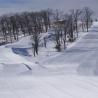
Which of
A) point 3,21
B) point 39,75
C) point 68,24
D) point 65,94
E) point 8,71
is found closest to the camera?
point 65,94

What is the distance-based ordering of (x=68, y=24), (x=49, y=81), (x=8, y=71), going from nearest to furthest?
(x=49, y=81), (x=8, y=71), (x=68, y=24)

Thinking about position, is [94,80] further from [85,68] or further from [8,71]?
[8,71]

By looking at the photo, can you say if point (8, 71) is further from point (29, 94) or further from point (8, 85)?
point (29, 94)

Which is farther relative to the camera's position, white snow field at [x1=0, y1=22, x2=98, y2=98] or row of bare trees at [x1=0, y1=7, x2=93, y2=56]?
row of bare trees at [x1=0, y1=7, x2=93, y2=56]

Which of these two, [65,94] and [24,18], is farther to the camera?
[24,18]

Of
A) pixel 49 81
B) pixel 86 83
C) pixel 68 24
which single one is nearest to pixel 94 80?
pixel 86 83

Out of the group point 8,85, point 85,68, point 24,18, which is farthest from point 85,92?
point 24,18

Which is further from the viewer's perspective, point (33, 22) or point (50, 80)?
point (33, 22)

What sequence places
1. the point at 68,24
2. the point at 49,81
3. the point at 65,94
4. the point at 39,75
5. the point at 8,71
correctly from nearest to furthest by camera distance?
the point at 65,94 < the point at 49,81 < the point at 39,75 < the point at 8,71 < the point at 68,24

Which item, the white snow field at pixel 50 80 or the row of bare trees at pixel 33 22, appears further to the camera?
the row of bare trees at pixel 33 22
